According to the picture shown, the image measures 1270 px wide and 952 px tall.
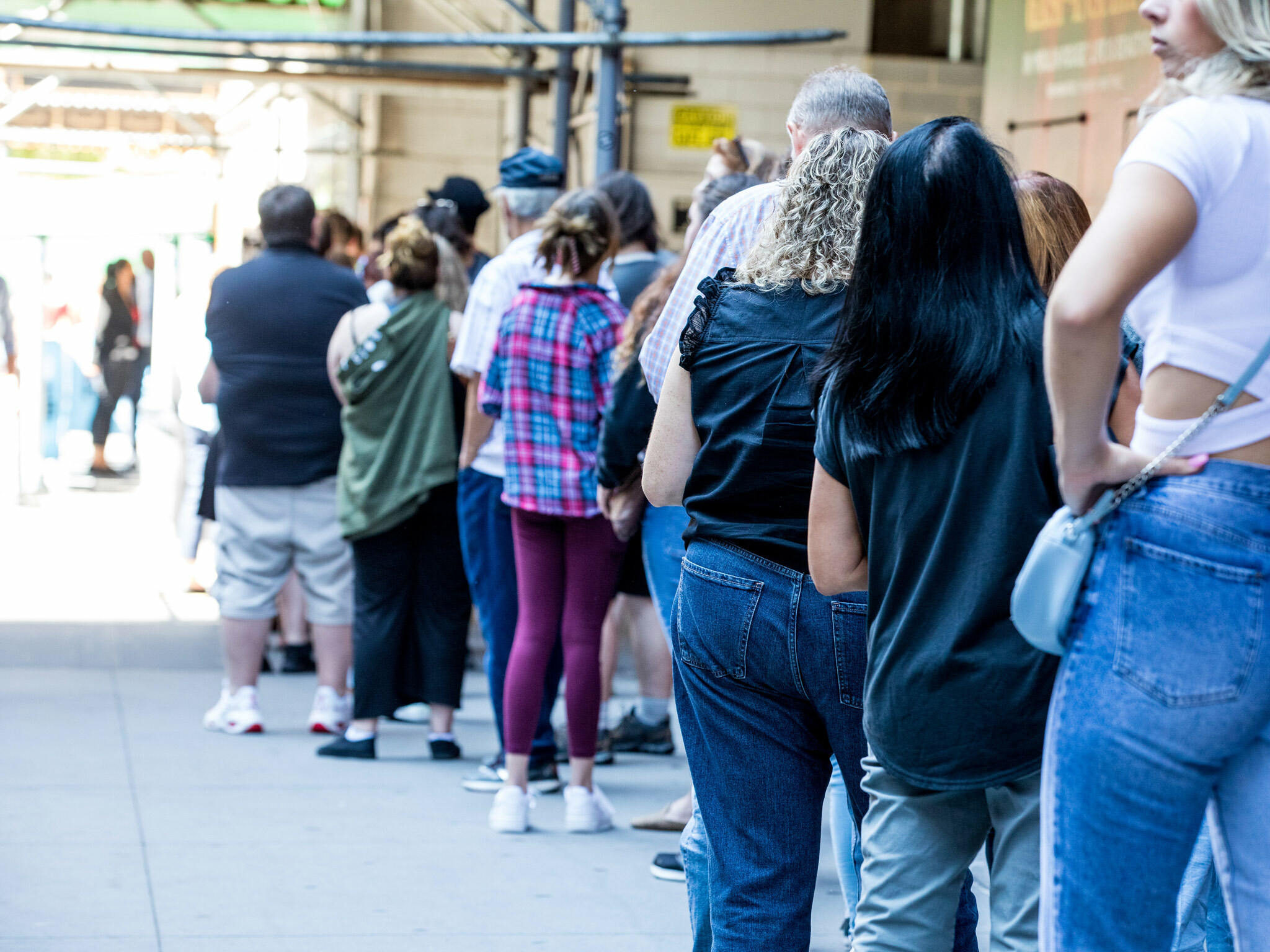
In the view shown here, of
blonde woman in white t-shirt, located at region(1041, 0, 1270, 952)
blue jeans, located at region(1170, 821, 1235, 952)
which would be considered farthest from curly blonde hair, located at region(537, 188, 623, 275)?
blonde woman in white t-shirt, located at region(1041, 0, 1270, 952)

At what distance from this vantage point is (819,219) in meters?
2.54

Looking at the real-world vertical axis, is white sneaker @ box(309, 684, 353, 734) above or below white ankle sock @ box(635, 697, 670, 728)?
below

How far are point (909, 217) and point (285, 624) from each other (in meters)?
5.22

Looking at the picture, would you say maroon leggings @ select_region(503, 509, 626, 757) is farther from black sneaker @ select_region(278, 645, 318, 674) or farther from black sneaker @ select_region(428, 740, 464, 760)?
black sneaker @ select_region(278, 645, 318, 674)

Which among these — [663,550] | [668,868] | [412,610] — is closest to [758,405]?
[663,550]

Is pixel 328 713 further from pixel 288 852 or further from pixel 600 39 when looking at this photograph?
pixel 600 39

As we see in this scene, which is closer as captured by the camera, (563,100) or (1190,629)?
(1190,629)

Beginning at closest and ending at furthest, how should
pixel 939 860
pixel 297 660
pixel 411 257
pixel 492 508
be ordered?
1. pixel 939 860
2. pixel 492 508
3. pixel 411 257
4. pixel 297 660

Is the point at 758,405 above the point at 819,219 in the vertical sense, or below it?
below

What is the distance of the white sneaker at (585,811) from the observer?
15.1 ft

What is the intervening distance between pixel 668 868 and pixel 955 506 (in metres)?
2.46

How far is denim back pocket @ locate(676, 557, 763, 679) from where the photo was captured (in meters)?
2.46

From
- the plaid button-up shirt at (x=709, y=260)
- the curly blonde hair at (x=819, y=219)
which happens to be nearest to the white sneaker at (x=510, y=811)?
the plaid button-up shirt at (x=709, y=260)

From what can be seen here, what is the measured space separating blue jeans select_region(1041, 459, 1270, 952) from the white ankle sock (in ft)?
12.4
